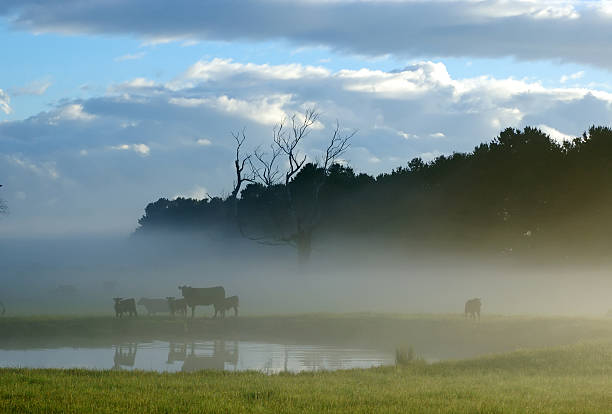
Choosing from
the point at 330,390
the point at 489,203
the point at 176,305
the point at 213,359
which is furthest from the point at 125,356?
the point at 489,203

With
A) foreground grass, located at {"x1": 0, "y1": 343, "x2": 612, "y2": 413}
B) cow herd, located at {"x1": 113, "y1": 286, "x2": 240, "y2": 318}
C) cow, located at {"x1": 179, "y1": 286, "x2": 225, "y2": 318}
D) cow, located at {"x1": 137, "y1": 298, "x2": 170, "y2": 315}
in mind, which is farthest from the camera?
cow, located at {"x1": 137, "y1": 298, "x2": 170, "y2": 315}

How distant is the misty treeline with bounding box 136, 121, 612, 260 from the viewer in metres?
74.7

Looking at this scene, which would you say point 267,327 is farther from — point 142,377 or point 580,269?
point 580,269

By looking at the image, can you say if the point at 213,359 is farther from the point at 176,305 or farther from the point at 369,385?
the point at 176,305

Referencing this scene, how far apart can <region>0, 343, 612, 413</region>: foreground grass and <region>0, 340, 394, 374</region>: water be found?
227 inches

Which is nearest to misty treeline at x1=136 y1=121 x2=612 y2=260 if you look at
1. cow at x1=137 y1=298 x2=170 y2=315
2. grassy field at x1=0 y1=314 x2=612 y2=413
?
cow at x1=137 y1=298 x2=170 y2=315

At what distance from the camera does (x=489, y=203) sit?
79875 mm

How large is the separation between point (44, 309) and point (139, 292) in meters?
18.0

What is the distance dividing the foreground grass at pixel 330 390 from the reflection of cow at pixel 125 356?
7832 mm

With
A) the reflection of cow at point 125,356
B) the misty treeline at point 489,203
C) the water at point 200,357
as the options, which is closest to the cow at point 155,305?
the water at point 200,357

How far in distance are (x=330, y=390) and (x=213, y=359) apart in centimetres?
1446

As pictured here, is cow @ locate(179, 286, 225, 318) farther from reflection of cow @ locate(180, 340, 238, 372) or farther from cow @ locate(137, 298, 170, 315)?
reflection of cow @ locate(180, 340, 238, 372)

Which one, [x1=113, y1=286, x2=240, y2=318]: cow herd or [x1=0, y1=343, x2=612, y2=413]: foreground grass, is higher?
[x1=113, y1=286, x2=240, y2=318]: cow herd

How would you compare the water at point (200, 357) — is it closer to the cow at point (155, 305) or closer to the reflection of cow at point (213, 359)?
the reflection of cow at point (213, 359)
